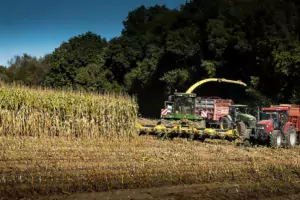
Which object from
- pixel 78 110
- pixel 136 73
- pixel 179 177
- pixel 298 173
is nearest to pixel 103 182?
pixel 179 177

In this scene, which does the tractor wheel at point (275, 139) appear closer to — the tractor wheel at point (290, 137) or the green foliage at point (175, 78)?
the tractor wheel at point (290, 137)

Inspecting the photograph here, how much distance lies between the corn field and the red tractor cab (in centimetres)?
546

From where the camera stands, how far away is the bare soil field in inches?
274

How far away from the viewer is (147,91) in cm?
4062

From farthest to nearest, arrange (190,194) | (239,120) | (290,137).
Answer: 1. (239,120)
2. (290,137)
3. (190,194)

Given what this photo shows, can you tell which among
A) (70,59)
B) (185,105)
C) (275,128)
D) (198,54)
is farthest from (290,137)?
(70,59)

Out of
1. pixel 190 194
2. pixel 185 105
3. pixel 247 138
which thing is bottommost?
pixel 190 194

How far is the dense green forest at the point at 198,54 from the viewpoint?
25453mm

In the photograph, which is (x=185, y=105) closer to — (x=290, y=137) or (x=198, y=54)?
(x=290, y=137)

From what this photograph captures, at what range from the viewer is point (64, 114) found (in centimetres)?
1555

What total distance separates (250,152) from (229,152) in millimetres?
898

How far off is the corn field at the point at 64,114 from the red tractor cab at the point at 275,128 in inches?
215

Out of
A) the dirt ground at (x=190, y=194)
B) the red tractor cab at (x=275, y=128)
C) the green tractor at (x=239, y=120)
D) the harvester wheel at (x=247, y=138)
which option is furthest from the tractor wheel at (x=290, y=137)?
the dirt ground at (x=190, y=194)

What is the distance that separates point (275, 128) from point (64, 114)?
28.2ft
